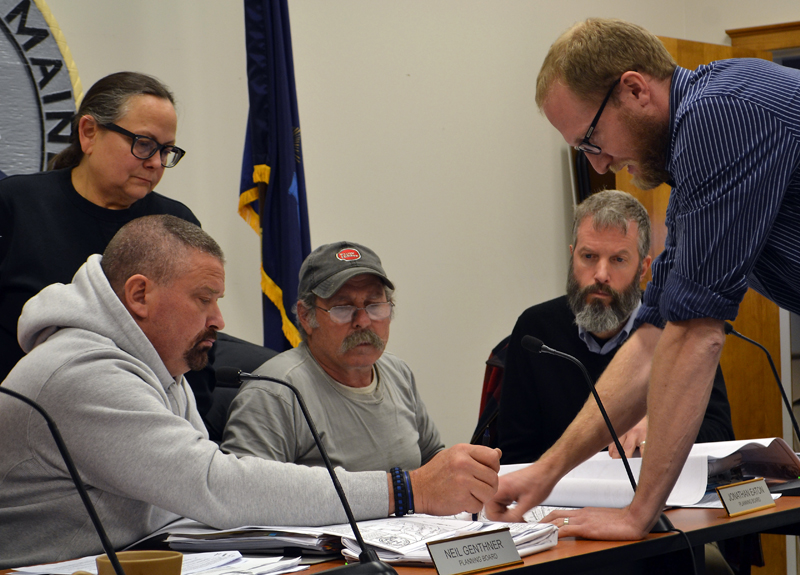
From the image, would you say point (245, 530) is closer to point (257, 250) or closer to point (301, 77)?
point (257, 250)

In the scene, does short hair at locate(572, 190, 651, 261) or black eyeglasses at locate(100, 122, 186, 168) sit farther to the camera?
short hair at locate(572, 190, 651, 261)

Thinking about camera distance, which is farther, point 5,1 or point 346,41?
point 346,41

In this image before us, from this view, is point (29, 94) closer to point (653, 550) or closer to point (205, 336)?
point (205, 336)

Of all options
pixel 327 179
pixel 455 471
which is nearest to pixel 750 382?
pixel 327 179

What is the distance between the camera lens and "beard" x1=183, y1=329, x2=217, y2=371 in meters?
1.68

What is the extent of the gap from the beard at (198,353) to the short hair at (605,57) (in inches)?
34.5

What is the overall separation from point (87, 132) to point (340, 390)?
0.96m

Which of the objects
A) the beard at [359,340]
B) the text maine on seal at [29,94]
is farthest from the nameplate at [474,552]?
the text maine on seal at [29,94]

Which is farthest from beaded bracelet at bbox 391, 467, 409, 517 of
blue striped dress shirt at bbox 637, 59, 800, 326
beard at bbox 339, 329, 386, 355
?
beard at bbox 339, 329, 386, 355

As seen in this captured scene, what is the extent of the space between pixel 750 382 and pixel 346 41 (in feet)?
8.58

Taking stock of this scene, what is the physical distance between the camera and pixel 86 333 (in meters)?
1.51

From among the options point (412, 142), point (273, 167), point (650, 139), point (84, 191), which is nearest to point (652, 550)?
point (650, 139)

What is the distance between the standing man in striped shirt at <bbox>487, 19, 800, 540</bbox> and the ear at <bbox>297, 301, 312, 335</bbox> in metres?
0.97

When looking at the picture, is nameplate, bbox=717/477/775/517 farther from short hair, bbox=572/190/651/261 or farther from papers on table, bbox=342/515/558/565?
short hair, bbox=572/190/651/261
